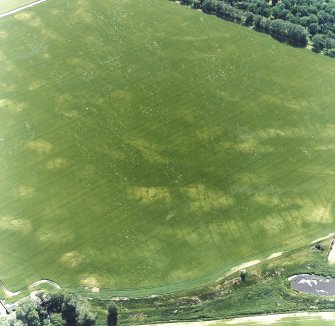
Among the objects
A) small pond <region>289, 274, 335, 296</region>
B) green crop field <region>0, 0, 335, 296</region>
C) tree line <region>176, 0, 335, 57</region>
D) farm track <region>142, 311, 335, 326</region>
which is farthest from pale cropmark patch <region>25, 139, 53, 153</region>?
tree line <region>176, 0, 335, 57</region>

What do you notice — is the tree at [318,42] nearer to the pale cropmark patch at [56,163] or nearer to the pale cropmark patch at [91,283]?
the pale cropmark patch at [56,163]

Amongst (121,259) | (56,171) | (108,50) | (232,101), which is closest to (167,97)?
(232,101)

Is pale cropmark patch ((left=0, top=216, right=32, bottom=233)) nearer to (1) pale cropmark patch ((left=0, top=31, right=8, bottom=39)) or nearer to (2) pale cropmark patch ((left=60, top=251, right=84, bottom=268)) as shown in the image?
(2) pale cropmark patch ((left=60, top=251, right=84, bottom=268))

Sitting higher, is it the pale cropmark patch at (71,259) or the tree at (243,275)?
the tree at (243,275)

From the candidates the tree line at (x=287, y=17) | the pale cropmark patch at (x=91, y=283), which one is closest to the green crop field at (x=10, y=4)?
the tree line at (x=287, y=17)

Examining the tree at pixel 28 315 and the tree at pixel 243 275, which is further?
the tree at pixel 243 275

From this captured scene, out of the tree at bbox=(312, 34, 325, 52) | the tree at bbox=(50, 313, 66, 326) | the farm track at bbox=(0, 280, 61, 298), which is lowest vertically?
the farm track at bbox=(0, 280, 61, 298)

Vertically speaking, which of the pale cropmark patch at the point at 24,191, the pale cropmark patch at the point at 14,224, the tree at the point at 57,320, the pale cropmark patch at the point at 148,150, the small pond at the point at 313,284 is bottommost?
the tree at the point at 57,320
